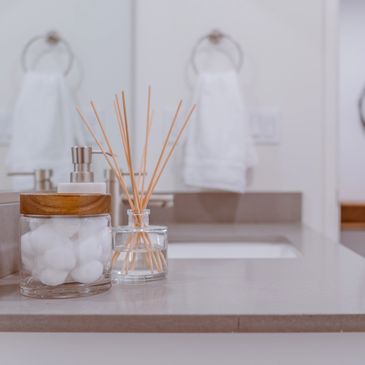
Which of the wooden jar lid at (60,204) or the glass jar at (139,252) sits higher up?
the wooden jar lid at (60,204)

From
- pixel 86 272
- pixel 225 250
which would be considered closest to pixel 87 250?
pixel 86 272

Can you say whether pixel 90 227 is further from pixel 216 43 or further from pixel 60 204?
pixel 216 43

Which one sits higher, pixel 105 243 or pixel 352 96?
pixel 352 96

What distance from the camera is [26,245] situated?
2.14ft

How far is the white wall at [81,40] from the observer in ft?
3.41

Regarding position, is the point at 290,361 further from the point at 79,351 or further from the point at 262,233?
the point at 262,233

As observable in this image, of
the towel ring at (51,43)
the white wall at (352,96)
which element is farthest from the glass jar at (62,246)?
the white wall at (352,96)

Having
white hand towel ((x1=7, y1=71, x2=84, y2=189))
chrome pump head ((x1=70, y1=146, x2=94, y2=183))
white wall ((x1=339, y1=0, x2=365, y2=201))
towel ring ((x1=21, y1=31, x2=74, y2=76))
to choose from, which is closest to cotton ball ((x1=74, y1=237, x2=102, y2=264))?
chrome pump head ((x1=70, y1=146, x2=94, y2=183))

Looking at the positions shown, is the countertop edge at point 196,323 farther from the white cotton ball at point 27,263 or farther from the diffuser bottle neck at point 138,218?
the diffuser bottle neck at point 138,218

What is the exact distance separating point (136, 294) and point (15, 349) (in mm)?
152

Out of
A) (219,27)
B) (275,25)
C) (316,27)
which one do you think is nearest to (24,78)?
(219,27)

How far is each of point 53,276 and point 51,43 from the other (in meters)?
0.81

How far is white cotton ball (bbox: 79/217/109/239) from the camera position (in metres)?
0.65

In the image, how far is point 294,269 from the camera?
0.82 m
